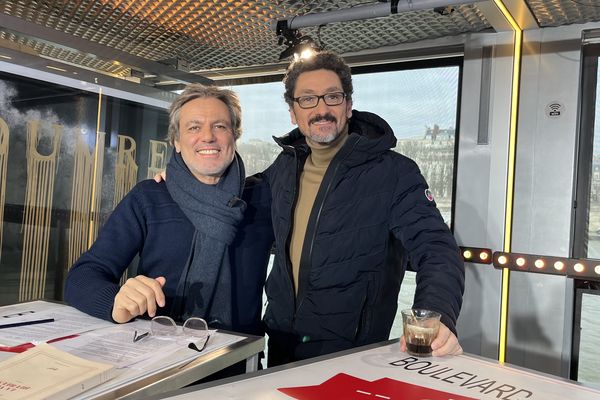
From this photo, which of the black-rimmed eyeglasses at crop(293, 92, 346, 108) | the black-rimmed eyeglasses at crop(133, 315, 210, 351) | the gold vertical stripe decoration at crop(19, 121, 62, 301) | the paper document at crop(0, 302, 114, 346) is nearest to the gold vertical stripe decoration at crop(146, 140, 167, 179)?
the gold vertical stripe decoration at crop(19, 121, 62, 301)

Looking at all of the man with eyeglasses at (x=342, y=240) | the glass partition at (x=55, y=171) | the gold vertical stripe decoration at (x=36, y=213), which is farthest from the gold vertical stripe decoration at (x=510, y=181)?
the gold vertical stripe decoration at (x=36, y=213)

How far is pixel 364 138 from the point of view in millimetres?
1826

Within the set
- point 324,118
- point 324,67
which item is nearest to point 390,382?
point 324,118

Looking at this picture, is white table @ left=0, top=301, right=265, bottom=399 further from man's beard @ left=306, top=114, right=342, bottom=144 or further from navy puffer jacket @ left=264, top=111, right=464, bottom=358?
man's beard @ left=306, top=114, right=342, bottom=144

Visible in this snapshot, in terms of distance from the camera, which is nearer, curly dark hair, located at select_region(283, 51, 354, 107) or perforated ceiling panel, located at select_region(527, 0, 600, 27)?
curly dark hair, located at select_region(283, 51, 354, 107)

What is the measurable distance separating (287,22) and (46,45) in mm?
1304

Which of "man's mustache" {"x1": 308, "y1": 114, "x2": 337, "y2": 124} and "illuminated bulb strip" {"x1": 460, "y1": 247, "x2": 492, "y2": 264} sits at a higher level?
"man's mustache" {"x1": 308, "y1": 114, "x2": 337, "y2": 124}

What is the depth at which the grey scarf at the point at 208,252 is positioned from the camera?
5.68 ft

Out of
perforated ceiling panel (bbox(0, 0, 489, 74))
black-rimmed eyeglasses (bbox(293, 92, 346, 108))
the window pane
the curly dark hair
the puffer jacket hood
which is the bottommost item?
the window pane

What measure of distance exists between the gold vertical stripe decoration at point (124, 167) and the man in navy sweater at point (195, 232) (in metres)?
1.26

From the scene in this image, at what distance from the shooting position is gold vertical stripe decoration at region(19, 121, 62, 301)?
262 centimetres

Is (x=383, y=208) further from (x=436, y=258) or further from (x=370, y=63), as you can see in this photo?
(x=370, y=63)

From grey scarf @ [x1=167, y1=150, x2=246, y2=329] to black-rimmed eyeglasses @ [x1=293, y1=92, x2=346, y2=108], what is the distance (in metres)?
0.46

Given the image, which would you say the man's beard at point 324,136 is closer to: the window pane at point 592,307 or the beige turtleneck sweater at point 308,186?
the beige turtleneck sweater at point 308,186
